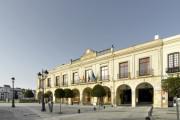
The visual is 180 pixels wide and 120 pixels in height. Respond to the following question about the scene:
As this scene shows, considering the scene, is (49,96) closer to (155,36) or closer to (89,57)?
(89,57)

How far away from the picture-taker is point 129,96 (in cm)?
4875

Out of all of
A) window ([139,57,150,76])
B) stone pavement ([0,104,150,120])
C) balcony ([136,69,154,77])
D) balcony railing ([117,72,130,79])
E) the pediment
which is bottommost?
stone pavement ([0,104,150,120])

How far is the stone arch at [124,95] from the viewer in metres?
47.5

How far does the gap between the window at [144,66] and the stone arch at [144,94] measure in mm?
2492

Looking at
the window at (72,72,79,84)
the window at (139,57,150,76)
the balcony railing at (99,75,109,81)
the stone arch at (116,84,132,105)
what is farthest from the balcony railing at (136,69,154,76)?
the window at (72,72,79,84)

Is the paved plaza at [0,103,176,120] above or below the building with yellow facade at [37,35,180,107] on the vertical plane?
below

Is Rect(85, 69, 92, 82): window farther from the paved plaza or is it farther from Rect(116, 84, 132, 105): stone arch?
the paved plaza

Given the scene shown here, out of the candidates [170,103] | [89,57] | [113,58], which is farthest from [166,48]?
[89,57]

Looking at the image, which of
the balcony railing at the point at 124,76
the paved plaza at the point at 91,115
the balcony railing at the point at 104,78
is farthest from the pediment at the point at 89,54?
the paved plaza at the point at 91,115

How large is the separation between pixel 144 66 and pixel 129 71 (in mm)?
3088

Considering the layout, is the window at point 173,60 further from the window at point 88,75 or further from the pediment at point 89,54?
the window at point 88,75

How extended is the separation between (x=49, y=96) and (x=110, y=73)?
25.8m

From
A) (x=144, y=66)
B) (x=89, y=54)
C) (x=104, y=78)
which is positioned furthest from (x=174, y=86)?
(x=89, y=54)

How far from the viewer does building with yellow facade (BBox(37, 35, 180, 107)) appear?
38.3 m
